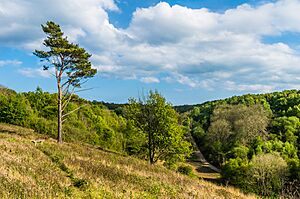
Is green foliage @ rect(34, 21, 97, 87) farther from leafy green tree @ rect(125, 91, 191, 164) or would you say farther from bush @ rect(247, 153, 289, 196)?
bush @ rect(247, 153, 289, 196)

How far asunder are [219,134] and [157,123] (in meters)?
64.4

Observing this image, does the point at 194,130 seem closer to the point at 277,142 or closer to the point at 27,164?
the point at 277,142

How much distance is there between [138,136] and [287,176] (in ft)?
111

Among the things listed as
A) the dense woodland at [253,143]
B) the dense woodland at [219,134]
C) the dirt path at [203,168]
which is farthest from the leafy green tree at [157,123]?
the dirt path at [203,168]

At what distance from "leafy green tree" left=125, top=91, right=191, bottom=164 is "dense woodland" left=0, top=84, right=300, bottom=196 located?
0.48 feet

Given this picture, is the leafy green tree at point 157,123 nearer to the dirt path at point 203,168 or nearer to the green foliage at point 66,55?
the green foliage at point 66,55

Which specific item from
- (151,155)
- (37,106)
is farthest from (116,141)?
(151,155)

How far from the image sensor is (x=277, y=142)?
80312 mm

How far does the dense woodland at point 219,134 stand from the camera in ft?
138

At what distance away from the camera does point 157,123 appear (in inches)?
1507

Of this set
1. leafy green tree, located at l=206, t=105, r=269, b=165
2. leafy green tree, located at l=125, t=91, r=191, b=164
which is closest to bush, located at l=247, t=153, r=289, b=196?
leafy green tree, located at l=125, t=91, r=191, b=164

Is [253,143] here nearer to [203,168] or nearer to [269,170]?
[203,168]

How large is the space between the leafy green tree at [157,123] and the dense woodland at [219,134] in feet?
0.48

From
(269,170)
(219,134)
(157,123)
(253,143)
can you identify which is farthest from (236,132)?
(157,123)
